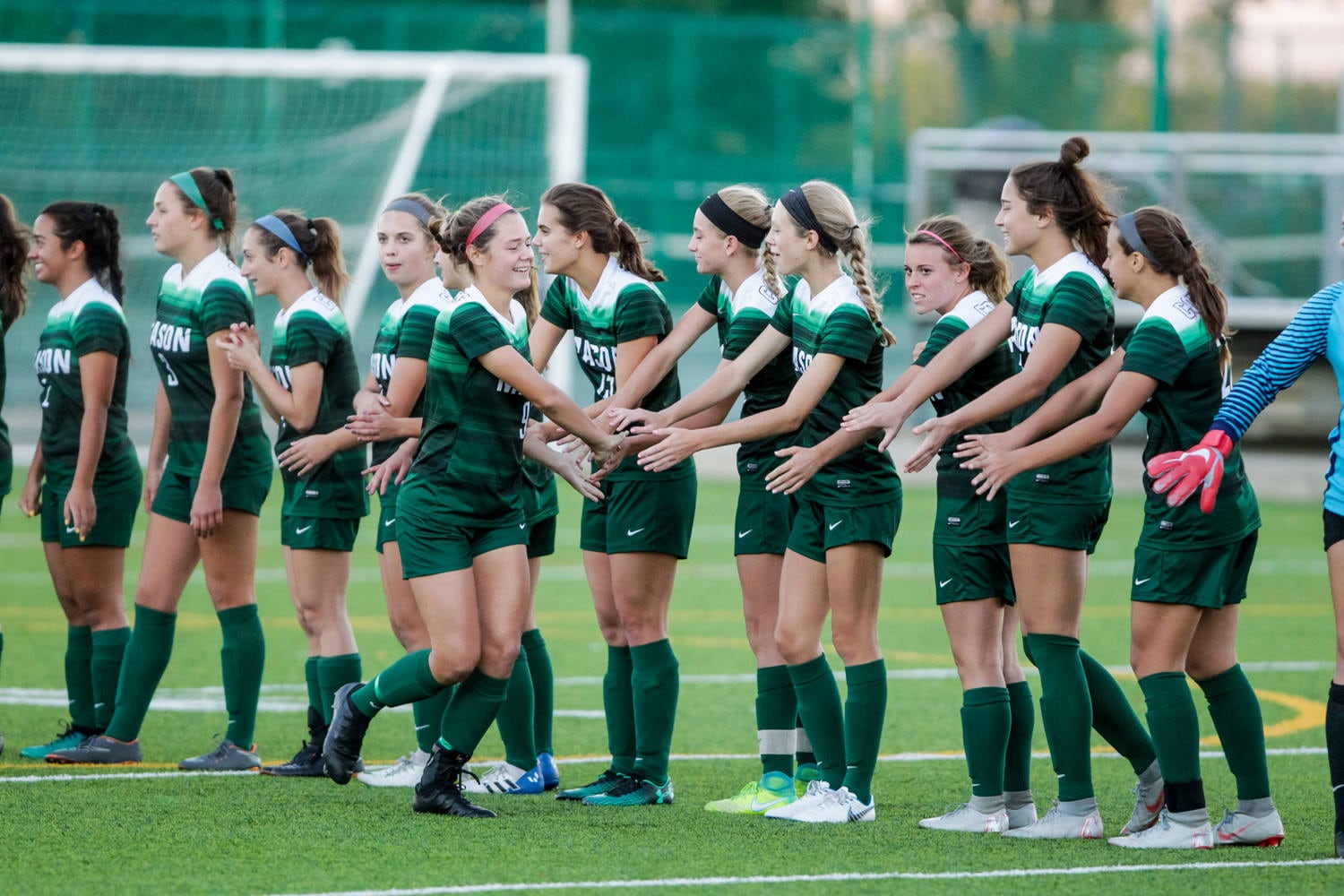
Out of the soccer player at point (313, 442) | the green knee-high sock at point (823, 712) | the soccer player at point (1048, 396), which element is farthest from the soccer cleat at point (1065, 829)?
the soccer player at point (313, 442)

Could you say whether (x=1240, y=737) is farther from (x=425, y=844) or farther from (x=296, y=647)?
(x=296, y=647)

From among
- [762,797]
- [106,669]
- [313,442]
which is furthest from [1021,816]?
[106,669]

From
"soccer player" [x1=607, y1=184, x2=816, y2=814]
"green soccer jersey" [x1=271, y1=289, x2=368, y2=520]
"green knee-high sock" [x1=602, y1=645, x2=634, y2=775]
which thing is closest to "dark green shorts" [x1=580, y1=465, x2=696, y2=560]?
"soccer player" [x1=607, y1=184, x2=816, y2=814]

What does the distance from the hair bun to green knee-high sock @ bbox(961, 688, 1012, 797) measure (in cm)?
179

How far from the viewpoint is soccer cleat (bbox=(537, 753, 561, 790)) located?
697cm

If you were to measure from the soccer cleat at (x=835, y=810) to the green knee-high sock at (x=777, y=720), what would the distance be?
0.31 m

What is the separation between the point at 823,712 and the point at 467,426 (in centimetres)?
162

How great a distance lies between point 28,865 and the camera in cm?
536

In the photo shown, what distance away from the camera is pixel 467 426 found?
6086 millimetres

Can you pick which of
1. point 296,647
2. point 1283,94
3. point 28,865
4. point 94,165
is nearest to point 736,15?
point 1283,94

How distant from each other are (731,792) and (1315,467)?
1589 centimetres

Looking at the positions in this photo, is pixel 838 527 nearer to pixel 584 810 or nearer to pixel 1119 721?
pixel 1119 721

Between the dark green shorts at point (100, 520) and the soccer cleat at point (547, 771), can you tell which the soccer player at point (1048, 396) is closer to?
the soccer cleat at point (547, 771)

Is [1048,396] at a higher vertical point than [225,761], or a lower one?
higher
